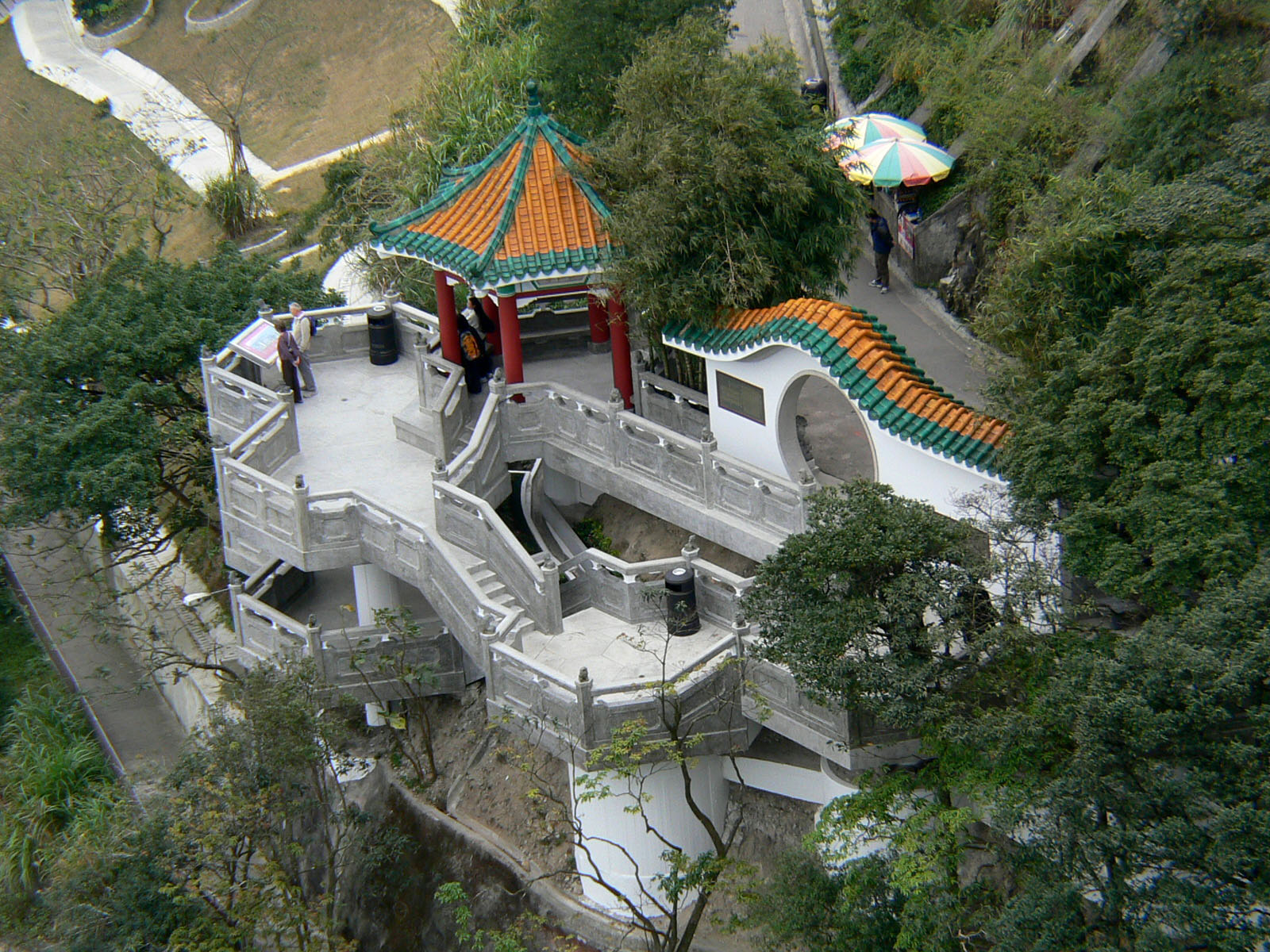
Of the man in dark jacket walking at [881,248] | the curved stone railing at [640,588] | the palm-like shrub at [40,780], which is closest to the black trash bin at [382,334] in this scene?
the curved stone railing at [640,588]

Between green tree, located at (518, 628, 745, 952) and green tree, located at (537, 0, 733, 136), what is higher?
green tree, located at (537, 0, 733, 136)

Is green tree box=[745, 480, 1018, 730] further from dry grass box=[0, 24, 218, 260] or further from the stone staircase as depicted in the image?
dry grass box=[0, 24, 218, 260]

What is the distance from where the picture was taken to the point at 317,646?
24.8m

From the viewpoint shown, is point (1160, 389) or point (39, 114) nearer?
point (1160, 389)

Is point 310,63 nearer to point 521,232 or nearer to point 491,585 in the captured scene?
point 521,232

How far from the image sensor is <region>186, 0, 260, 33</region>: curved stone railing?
75.6 meters

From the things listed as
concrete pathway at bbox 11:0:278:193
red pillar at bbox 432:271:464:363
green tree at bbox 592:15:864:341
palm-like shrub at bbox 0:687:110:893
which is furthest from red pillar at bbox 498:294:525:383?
concrete pathway at bbox 11:0:278:193

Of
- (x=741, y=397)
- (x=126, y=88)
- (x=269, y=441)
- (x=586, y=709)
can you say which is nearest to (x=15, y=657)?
(x=269, y=441)

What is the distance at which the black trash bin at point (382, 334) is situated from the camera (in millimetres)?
28875

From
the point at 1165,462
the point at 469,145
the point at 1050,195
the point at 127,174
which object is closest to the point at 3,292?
the point at 127,174

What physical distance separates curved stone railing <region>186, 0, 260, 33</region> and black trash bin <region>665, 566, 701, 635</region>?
61673mm

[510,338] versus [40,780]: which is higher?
[510,338]

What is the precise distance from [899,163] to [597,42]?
7.56 metres

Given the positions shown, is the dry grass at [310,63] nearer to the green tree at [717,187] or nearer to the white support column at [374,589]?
the white support column at [374,589]
